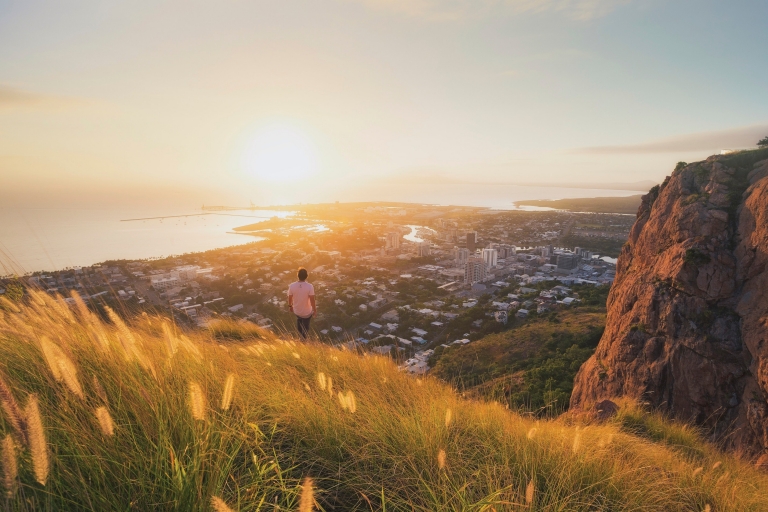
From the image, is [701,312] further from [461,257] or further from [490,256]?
[461,257]

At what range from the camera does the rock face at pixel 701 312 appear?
6.25 meters

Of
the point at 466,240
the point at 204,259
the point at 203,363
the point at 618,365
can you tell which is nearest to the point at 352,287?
the point at 204,259

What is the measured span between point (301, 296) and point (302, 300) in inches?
3.4

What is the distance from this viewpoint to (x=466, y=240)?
62812 millimetres

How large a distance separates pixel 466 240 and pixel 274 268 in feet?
127

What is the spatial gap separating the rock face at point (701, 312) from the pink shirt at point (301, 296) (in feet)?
19.8

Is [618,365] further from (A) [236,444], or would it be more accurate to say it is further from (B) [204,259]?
(B) [204,259]

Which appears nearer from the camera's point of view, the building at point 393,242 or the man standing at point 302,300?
the man standing at point 302,300

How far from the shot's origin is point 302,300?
7195mm

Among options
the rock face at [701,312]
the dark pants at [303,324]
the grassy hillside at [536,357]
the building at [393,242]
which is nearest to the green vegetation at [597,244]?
the building at [393,242]

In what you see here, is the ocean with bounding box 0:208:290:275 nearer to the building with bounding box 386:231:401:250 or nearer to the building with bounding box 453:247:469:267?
the building with bounding box 386:231:401:250

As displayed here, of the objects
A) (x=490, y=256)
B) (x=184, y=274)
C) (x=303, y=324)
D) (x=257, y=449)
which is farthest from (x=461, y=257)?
(x=257, y=449)

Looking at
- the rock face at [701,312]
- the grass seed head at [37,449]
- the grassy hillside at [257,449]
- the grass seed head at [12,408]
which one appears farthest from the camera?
the rock face at [701,312]

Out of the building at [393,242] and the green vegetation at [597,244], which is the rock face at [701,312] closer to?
the building at [393,242]
